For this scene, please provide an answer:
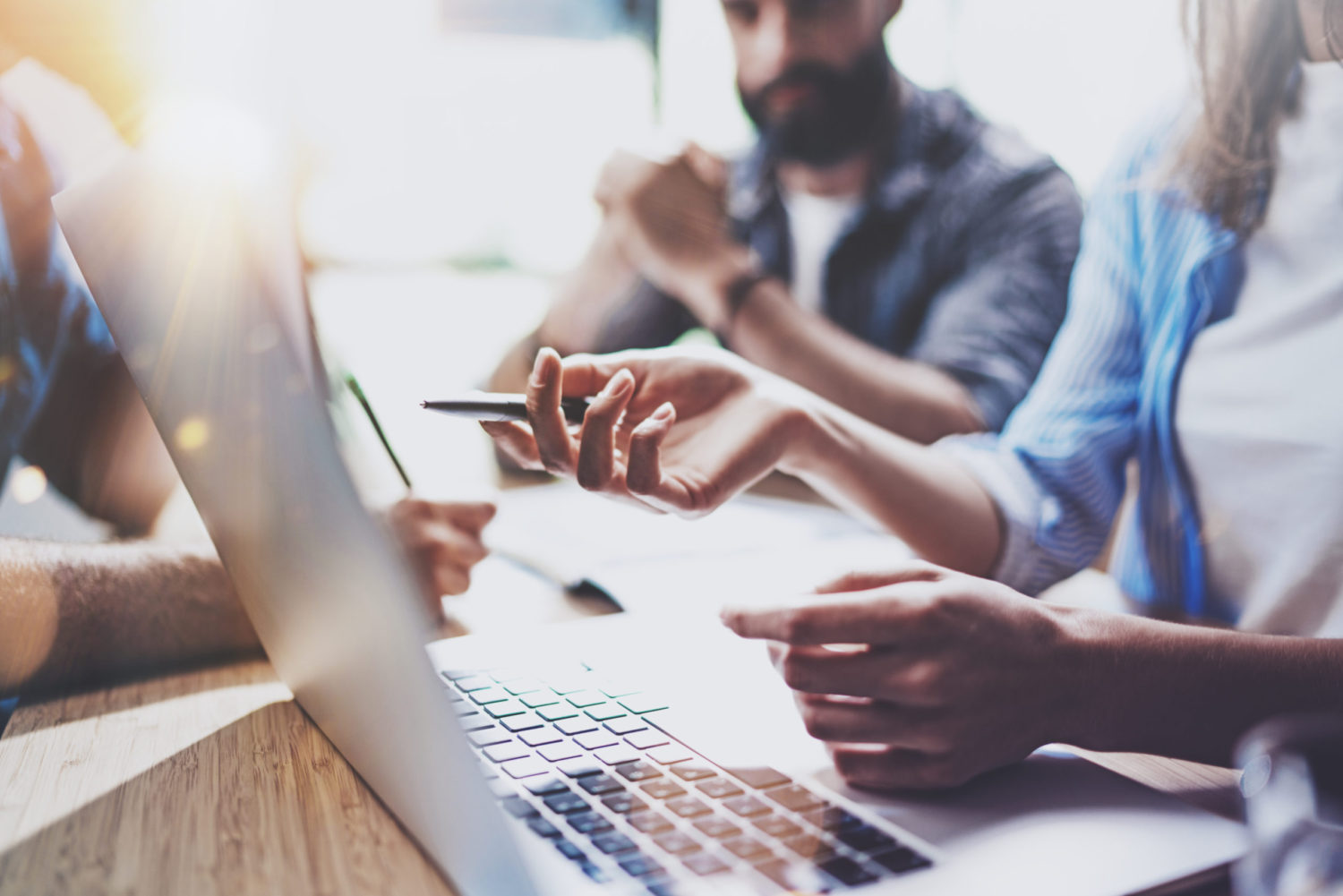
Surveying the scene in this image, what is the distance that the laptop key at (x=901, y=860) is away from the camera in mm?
279

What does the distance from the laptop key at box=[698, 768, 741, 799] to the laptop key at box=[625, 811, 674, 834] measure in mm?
24

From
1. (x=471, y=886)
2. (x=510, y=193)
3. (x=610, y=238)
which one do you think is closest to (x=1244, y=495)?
(x=471, y=886)

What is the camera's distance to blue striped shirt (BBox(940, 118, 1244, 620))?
2.26 feet

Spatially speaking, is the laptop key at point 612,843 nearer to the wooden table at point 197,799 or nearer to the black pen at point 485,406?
the wooden table at point 197,799

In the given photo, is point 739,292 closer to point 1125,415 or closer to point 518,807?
point 1125,415

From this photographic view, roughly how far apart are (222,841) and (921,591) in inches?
10.3

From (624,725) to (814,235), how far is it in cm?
136

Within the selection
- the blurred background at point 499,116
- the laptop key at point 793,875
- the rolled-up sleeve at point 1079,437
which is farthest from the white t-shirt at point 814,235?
the laptop key at point 793,875

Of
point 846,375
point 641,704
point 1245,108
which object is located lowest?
point 846,375

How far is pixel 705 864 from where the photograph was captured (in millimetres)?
274

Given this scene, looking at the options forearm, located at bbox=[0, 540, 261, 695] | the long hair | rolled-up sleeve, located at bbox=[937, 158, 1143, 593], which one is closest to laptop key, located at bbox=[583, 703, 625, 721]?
forearm, located at bbox=[0, 540, 261, 695]

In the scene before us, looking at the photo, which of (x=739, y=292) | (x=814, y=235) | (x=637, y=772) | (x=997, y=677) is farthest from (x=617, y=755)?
(x=814, y=235)

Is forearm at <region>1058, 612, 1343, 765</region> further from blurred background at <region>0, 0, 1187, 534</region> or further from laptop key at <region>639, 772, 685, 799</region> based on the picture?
blurred background at <region>0, 0, 1187, 534</region>

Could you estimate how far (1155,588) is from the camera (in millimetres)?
722
